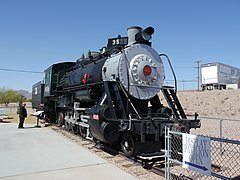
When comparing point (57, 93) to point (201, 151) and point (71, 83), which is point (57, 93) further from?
point (201, 151)

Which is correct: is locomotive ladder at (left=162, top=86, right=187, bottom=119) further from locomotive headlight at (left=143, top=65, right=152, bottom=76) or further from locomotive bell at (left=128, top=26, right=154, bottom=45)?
locomotive bell at (left=128, top=26, right=154, bottom=45)

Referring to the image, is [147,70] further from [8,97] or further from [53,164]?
[8,97]

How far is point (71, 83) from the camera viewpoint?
40.5 ft

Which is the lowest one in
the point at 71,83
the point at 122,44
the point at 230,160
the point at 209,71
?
the point at 230,160

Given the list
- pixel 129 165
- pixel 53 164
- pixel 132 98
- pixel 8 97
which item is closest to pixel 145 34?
pixel 132 98

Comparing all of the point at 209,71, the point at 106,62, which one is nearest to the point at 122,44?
the point at 106,62

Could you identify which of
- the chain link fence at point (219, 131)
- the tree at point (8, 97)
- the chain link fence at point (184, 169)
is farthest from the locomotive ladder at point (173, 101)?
the tree at point (8, 97)

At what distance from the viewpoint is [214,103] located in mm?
29234

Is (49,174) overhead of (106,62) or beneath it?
beneath

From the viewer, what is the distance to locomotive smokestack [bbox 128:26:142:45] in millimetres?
8328

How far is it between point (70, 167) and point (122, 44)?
4692 millimetres

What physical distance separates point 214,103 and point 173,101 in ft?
75.2

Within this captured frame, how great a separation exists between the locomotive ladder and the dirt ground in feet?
56.9

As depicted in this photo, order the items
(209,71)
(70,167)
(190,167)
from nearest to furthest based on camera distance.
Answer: (190,167)
(70,167)
(209,71)
